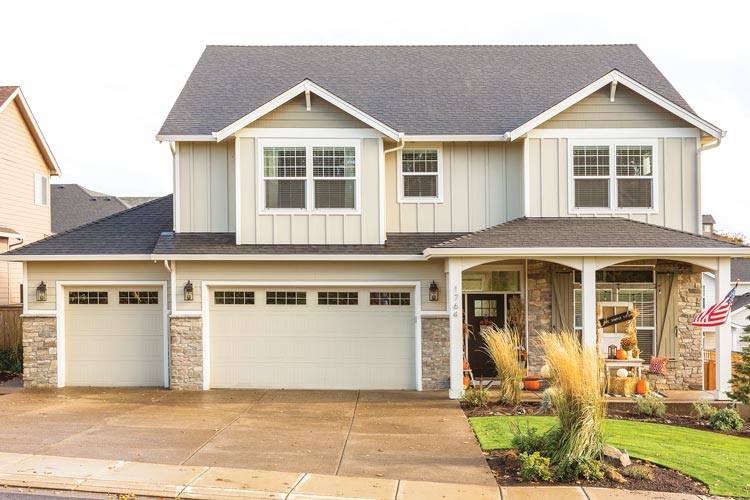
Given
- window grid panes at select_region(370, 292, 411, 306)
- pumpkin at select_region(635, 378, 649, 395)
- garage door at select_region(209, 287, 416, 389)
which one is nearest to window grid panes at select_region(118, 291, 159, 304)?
garage door at select_region(209, 287, 416, 389)

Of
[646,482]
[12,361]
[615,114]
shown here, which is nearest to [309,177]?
[615,114]

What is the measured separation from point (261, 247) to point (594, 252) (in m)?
6.75

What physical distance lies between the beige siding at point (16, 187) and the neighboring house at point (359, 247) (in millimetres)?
8292

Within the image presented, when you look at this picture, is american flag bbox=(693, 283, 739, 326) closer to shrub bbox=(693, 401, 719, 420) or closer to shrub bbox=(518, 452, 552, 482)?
shrub bbox=(693, 401, 719, 420)

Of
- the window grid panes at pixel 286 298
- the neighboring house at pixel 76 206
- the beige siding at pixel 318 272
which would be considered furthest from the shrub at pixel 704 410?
the neighboring house at pixel 76 206

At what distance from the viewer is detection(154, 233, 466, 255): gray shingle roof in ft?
49.1

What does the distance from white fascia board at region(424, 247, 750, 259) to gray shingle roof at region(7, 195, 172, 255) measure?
6.70 m

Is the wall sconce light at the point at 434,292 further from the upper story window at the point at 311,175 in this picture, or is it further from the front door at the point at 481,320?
the upper story window at the point at 311,175

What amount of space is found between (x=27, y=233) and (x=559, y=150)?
17835 millimetres

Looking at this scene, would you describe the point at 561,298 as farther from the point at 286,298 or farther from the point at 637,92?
the point at 286,298

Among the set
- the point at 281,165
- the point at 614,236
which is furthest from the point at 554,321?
the point at 281,165

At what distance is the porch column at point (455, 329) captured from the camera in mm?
14188

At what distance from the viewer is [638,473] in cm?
872

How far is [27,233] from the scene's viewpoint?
24.1 metres
